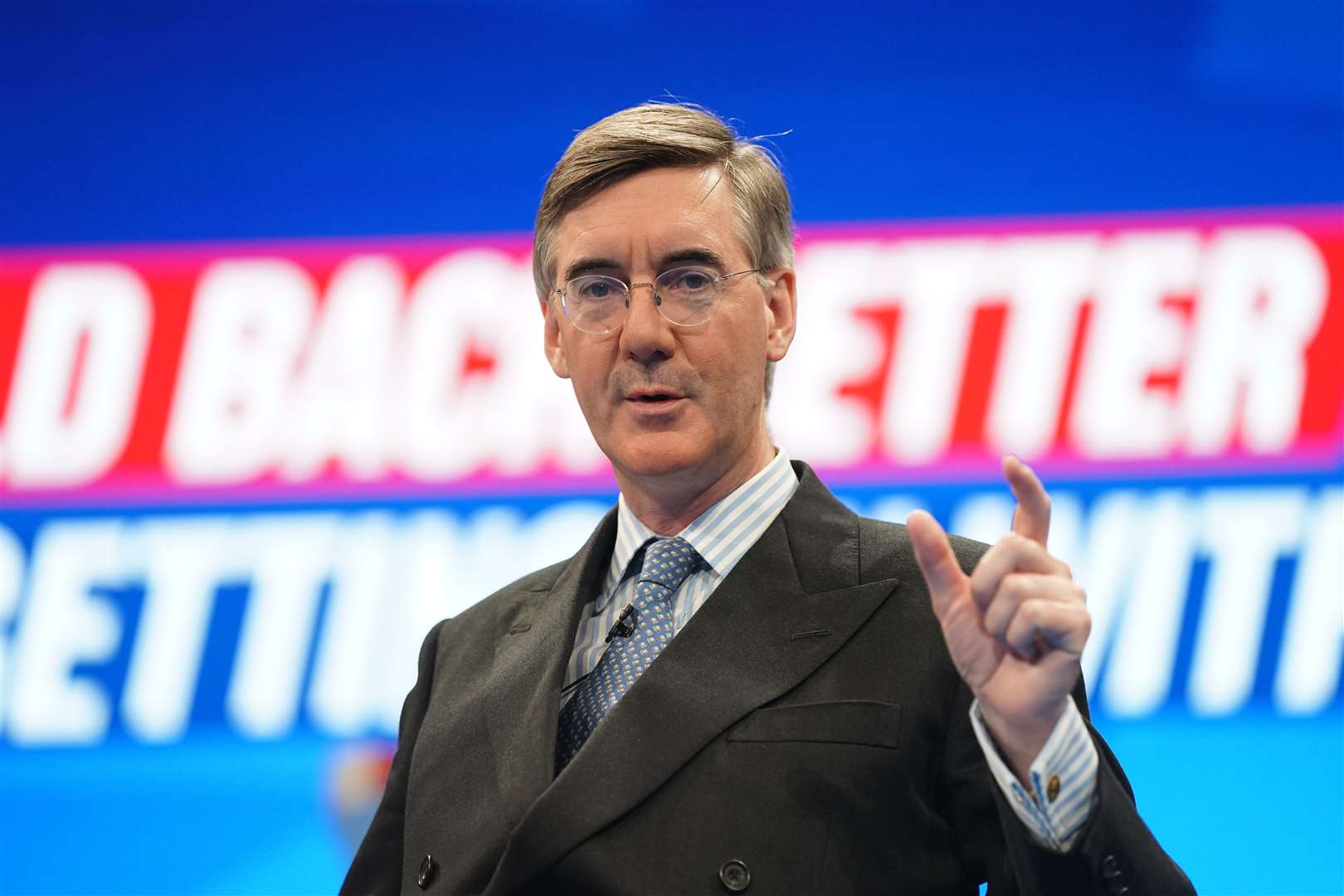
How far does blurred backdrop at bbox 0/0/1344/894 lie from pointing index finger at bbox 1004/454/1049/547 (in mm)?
2501

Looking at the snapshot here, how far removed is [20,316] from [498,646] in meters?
2.95

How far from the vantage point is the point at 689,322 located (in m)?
1.83

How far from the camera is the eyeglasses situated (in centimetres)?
184

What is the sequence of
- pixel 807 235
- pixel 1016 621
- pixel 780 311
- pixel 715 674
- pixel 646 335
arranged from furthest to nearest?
pixel 807 235 < pixel 780 311 < pixel 646 335 < pixel 715 674 < pixel 1016 621

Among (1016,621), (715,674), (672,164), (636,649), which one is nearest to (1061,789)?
(1016,621)

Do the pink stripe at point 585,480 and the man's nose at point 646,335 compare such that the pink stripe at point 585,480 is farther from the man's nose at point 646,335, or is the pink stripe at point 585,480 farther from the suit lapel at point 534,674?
the man's nose at point 646,335

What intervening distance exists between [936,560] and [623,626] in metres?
0.56

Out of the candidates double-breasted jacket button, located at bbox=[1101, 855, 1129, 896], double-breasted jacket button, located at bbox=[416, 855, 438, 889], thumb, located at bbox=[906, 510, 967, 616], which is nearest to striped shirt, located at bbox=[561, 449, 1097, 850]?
double-breasted jacket button, located at bbox=[416, 855, 438, 889]

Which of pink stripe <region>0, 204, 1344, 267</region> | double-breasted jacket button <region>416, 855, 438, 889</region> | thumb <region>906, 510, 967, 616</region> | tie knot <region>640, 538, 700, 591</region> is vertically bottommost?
double-breasted jacket button <region>416, 855, 438, 889</region>

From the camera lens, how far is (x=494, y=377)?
13.6 ft

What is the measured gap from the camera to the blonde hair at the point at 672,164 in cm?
190

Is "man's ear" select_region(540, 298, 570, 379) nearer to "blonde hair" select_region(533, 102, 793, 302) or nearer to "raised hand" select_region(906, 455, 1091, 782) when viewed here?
"blonde hair" select_region(533, 102, 793, 302)

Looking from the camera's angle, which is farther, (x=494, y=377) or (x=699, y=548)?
(x=494, y=377)

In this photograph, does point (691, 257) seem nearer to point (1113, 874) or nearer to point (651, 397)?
point (651, 397)
